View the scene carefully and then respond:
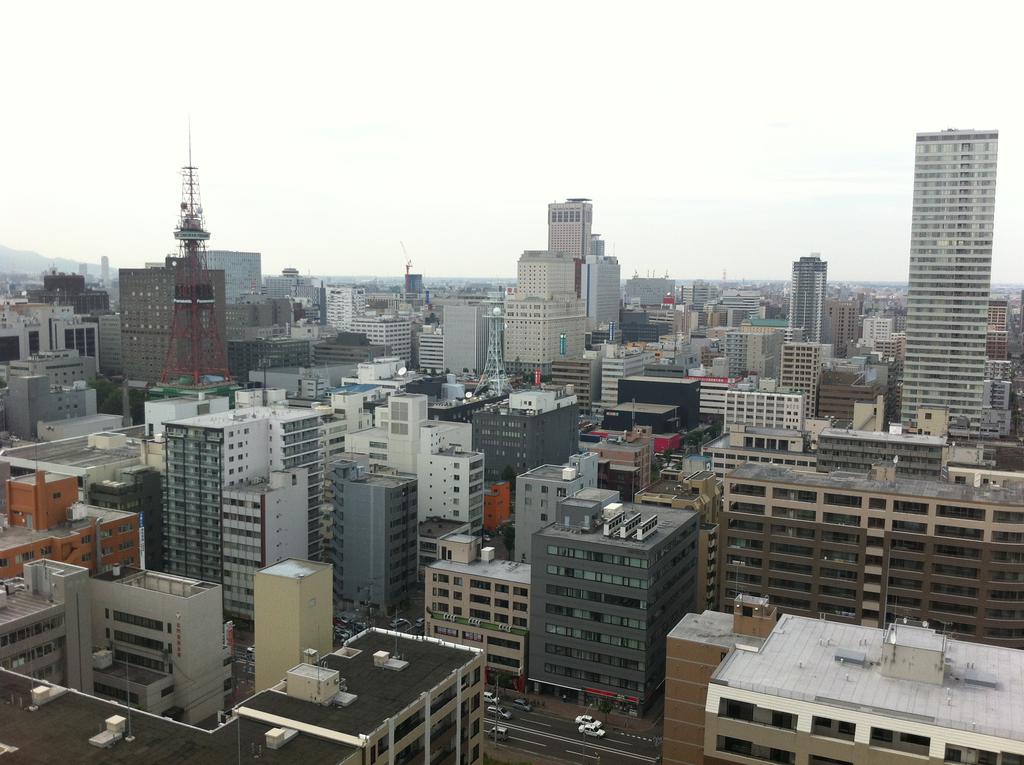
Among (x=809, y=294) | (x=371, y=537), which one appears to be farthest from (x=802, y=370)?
(x=809, y=294)

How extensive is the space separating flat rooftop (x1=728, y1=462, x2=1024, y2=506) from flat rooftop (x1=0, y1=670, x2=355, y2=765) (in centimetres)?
1725

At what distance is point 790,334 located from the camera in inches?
4564

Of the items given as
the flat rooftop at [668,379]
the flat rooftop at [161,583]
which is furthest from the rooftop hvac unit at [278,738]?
the flat rooftop at [668,379]

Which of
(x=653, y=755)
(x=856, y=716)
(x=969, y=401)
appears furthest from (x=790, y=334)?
(x=856, y=716)

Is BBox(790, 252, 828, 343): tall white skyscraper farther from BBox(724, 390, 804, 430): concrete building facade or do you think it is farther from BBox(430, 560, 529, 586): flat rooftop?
BBox(430, 560, 529, 586): flat rooftop

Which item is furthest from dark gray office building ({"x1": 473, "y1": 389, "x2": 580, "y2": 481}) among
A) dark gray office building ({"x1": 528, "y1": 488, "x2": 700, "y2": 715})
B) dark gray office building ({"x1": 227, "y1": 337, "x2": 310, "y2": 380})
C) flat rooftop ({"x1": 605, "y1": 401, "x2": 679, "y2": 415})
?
dark gray office building ({"x1": 227, "y1": 337, "x2": 310, "y2": 380})

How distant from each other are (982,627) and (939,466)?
17.1 m

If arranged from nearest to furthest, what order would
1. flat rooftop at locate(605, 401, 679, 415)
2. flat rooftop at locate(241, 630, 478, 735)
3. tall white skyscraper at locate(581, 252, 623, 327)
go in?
flat rooftop at locate(241, 630, 478, 735), flat rooftop at locate(605, 401, 679, 415), tall white skyscraper at locate(581, 252, 623, 327)

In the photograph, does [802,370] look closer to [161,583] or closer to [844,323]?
[161,583]

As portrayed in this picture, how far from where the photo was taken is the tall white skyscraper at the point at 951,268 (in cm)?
6150

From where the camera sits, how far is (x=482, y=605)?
2930 cm

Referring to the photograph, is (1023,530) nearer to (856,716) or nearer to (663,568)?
(663,568)

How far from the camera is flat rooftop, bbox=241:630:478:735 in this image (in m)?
17.3

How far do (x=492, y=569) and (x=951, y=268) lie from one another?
4727cm
